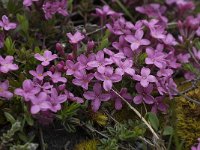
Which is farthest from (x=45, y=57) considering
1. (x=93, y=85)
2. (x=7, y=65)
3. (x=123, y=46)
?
(x=123, y=46)

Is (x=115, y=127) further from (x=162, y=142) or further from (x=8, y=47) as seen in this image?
(x=8, y=47)

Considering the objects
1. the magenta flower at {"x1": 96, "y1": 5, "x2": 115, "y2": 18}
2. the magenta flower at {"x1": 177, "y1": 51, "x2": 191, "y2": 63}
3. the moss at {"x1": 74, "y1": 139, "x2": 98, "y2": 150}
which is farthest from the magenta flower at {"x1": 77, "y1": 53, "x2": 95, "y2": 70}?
the magenta flower at {"x1": 177, "y1": 51, "x2": 191, "y2": 63}

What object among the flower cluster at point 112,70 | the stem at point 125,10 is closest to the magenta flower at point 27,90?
the flower cluster at point 112,70

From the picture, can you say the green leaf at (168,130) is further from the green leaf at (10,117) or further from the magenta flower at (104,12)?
the magenta flower at (104,12)

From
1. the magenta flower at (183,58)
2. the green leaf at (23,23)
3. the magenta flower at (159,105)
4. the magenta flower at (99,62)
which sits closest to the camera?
the magenta flower at (99,62)

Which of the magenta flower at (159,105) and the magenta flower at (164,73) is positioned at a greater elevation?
the magenta flower at (164,73)

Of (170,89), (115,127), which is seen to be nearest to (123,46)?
(170,89)
